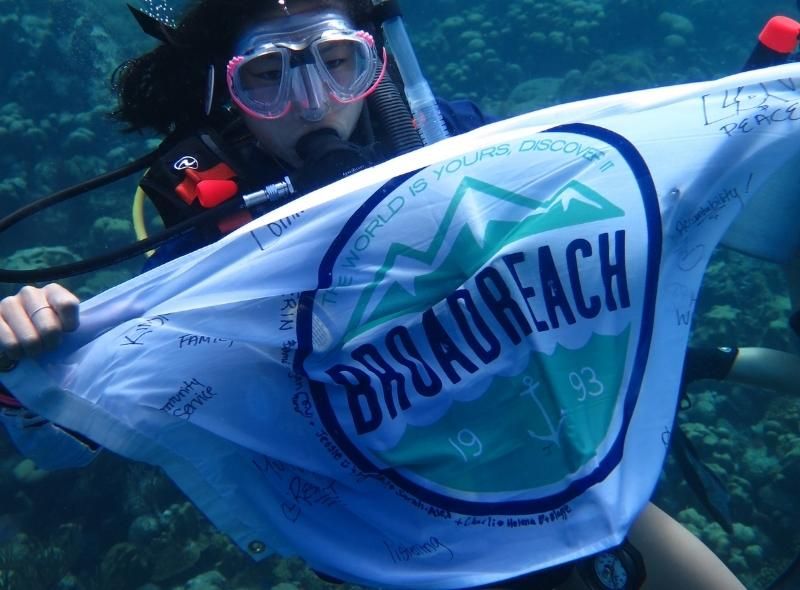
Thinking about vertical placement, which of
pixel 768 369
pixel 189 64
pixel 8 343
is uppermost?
pixel 189 64

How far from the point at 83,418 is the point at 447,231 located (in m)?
1.02

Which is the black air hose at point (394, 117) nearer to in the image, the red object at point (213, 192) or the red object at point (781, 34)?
the red object at point (213, 192)

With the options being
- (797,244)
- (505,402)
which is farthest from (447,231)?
(797,244)

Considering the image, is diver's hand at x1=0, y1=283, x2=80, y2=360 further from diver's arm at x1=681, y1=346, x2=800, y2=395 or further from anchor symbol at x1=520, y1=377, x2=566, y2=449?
diver's arm at x1=681, y1=346, x2=800, y2=395

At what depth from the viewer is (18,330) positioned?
1.41 m

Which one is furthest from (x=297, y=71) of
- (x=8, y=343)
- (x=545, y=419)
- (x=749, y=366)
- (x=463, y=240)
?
(x=749, y=366)

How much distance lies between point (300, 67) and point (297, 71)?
19mm

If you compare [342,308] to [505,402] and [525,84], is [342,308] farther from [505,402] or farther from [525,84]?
[525,84]

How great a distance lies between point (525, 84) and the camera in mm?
10984

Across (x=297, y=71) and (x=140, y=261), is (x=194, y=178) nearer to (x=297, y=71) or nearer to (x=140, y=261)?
(x=297, y=71)

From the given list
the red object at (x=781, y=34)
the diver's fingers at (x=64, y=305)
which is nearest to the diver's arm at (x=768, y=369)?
the red object at (x=781, y=34)

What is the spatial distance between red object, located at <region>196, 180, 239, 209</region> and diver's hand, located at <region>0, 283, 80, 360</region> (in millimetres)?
686

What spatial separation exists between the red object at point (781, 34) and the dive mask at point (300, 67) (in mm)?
1295

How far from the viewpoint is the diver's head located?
2.13m
